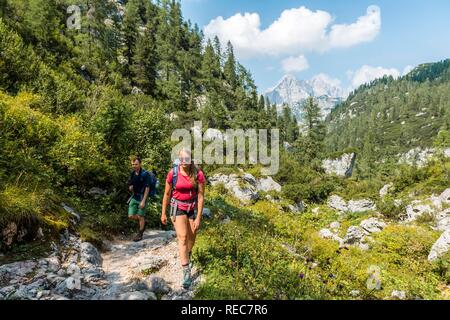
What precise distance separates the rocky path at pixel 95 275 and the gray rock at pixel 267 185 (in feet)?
101

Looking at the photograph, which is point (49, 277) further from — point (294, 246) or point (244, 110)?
point (244, 110)

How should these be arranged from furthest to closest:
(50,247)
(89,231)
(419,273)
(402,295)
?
(419,273) → (89,231) → (402,295) → (50,247)

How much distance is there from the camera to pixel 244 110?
212ft

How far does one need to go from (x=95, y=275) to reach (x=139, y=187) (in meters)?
2.99

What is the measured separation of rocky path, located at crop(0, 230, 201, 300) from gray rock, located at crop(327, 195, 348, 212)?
120ft

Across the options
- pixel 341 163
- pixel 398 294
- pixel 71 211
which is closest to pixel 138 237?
pixel 71 211

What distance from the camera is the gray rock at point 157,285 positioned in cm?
593

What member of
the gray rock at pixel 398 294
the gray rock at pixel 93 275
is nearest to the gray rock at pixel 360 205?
the gray rock at pixel 398 294

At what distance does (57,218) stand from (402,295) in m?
8.64

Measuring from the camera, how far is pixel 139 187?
29.7 feet

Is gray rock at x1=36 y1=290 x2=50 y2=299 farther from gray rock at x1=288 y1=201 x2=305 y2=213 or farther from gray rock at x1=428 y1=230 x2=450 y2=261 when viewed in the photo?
gray rock at x1=288 y1=201 x2=305 y2=213

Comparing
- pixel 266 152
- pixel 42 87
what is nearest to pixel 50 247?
pixel 42 87

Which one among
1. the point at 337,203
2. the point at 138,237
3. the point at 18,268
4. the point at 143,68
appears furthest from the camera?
the point at 143,68

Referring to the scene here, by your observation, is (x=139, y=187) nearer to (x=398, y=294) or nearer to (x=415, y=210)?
(x=398, y=294)
